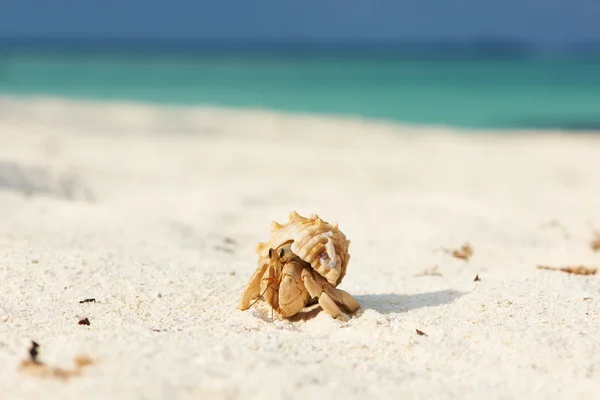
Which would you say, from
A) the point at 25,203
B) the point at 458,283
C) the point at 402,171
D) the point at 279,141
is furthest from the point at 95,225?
the point at 279,141

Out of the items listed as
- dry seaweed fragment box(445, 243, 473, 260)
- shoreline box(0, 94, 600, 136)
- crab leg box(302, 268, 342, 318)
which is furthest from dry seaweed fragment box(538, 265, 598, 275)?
→ shoreline box(0, 94, 600, 136)

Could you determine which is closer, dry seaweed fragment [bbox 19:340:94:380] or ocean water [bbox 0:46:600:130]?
dry seaweed fragment [bbox 19:340:94:380]

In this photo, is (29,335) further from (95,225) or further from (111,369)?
(95,225)

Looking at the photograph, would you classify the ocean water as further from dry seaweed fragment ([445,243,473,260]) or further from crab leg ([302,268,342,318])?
crab leg ([302,268,342,318])

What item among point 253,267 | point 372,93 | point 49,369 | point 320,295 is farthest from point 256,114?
point 49,369

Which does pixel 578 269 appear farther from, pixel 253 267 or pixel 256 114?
pixel 256 114

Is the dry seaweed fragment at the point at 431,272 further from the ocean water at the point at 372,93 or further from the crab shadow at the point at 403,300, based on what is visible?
the ocean water at the point at 372,93
